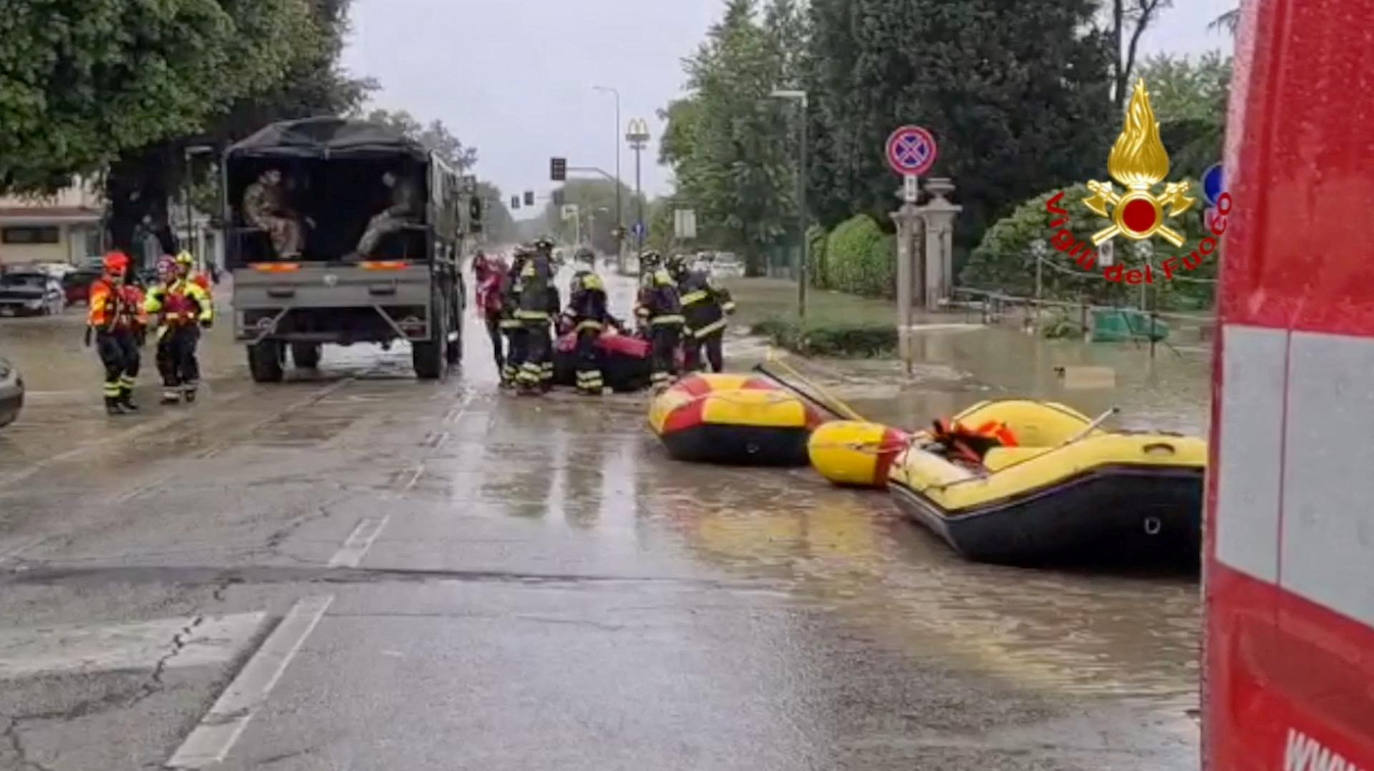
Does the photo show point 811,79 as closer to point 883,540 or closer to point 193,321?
point 193,321

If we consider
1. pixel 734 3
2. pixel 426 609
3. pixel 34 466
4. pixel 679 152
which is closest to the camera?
pixel 426 609

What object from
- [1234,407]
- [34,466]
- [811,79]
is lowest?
[34,466]

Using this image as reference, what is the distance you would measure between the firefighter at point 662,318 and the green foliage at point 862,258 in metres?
26.0

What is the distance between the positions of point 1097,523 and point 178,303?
14.5m

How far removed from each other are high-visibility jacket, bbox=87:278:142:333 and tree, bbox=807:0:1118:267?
88.5 ft

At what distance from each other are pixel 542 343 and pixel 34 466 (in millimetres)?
7306

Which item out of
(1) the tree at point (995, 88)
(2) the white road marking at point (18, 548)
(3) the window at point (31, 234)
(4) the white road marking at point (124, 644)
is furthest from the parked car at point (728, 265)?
(4) the white road marking at point (124, 644)

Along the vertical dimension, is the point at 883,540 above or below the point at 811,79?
below

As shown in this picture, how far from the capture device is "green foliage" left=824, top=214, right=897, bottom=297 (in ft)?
164

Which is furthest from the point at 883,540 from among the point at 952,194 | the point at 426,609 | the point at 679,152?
the point at 679,152

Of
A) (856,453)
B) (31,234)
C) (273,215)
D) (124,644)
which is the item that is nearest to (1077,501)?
(856,453)

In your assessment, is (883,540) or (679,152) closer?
(883,540)

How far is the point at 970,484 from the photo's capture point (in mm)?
10641

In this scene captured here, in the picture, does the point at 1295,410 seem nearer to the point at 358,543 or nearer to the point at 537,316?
the point at 358,543
